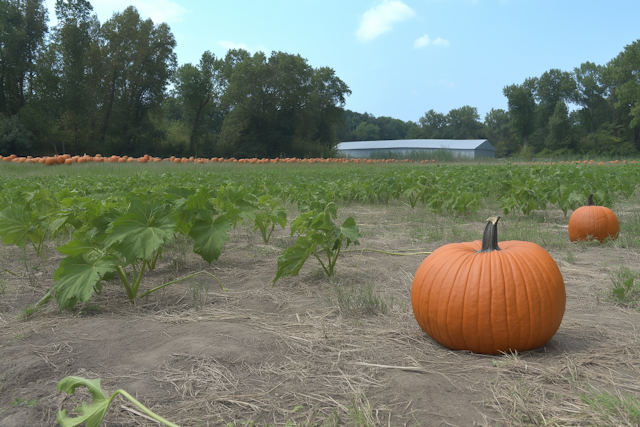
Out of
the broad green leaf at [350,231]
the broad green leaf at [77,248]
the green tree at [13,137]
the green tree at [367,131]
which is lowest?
the broad green leaf at [77,248]

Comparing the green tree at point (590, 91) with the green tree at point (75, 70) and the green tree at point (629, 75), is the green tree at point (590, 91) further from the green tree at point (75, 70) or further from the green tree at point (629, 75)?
the green tree at point (75, 70)

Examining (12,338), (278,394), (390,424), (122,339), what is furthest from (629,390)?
(12,338)

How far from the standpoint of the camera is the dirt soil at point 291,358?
1796 mm

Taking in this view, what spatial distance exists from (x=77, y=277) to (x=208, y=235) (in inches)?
37.0

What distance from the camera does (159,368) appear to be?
2141 mm

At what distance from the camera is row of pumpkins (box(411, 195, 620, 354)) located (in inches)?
91.2

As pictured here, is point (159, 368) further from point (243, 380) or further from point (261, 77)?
point (261, 77)

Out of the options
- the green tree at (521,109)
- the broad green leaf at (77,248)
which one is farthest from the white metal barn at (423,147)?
the broad green leaf at (77,248)

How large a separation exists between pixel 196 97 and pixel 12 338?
44.1m

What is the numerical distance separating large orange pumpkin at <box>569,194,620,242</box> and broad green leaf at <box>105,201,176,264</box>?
14.1 ft

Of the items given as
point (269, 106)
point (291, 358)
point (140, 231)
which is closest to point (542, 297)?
point (291, 358)

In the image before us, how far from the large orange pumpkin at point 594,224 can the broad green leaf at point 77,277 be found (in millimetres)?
4635

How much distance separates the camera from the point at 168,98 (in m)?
48.1

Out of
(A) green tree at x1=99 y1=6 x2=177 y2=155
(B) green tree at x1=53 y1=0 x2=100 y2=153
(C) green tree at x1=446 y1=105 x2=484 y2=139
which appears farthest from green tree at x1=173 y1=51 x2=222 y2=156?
(C) green tree at x1=446 y1=105 x2=484 y2=139
